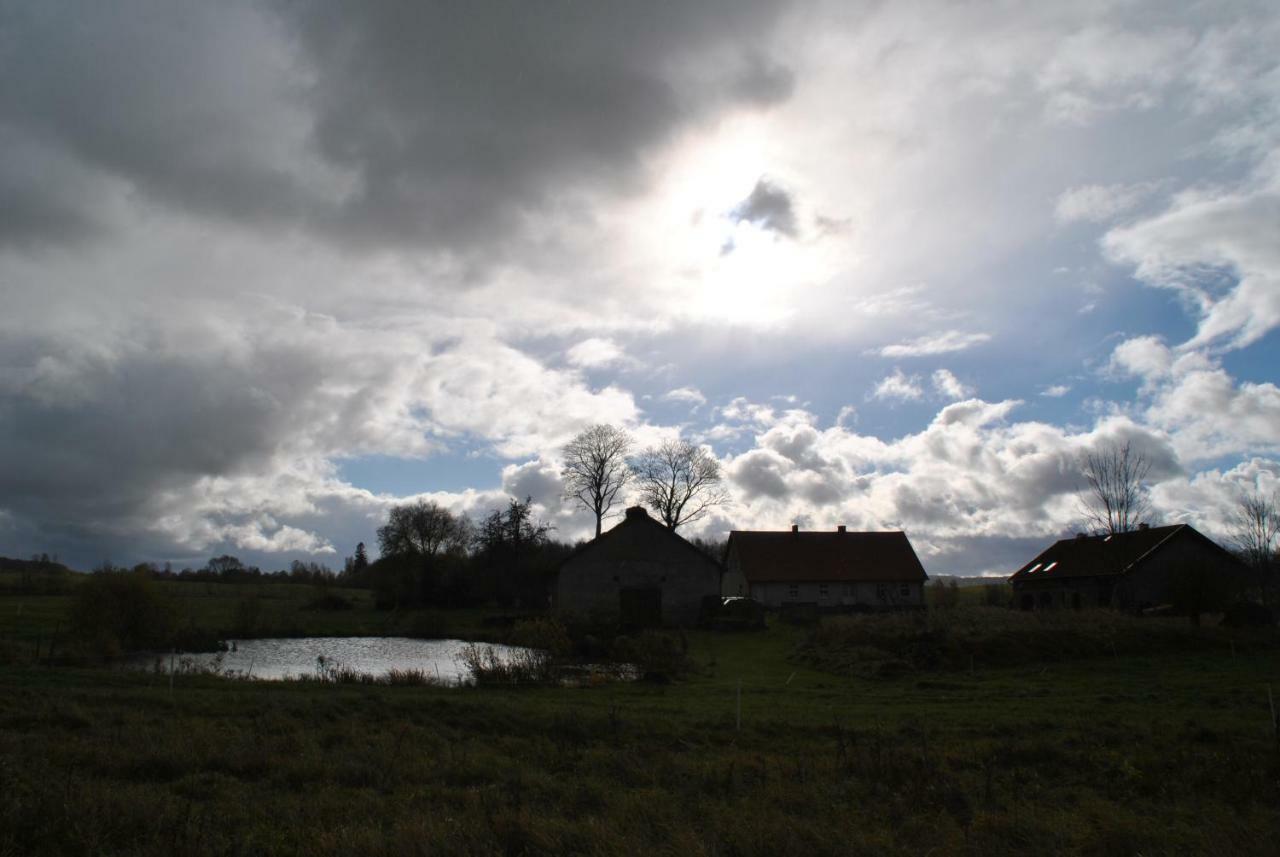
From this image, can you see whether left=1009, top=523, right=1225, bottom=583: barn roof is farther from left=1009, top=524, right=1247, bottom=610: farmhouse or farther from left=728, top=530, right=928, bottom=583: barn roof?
left=728, top=530, right=928, bottom=583: barn roof

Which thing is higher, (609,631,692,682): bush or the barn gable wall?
the barn gable wall

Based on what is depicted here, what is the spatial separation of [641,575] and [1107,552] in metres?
28.0

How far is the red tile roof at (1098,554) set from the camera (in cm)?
4728

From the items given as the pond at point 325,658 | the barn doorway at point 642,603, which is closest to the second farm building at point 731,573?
the barn doorway at point 642,603

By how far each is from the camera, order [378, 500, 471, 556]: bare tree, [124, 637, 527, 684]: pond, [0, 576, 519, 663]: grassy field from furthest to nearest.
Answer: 1. [378, 500, 471, 556]: bare tree
2. [0, 576, 519, 663]: grassy field
3. [124, 637, 527, 684]: pond

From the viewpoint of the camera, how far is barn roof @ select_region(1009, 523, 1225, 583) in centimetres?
4722

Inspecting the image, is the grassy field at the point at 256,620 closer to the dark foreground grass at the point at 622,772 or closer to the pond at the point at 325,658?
the pond at the point at 325,658

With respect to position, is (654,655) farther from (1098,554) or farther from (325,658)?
(1098,554)

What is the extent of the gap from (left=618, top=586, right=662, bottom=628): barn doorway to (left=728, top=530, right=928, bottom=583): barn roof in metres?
15.6

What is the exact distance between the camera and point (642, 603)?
46.3 metres

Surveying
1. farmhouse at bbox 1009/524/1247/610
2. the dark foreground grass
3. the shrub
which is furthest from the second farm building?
the dark foreground grass

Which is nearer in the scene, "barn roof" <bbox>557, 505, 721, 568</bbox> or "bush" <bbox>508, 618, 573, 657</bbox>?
"bush" <bbox>508, 618, 573, 657</bbox>

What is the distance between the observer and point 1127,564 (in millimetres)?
47156

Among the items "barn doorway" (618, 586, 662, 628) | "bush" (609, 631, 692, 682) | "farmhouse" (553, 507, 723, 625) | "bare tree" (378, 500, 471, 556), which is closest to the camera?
"bush" (609, 631, 692, 682)
